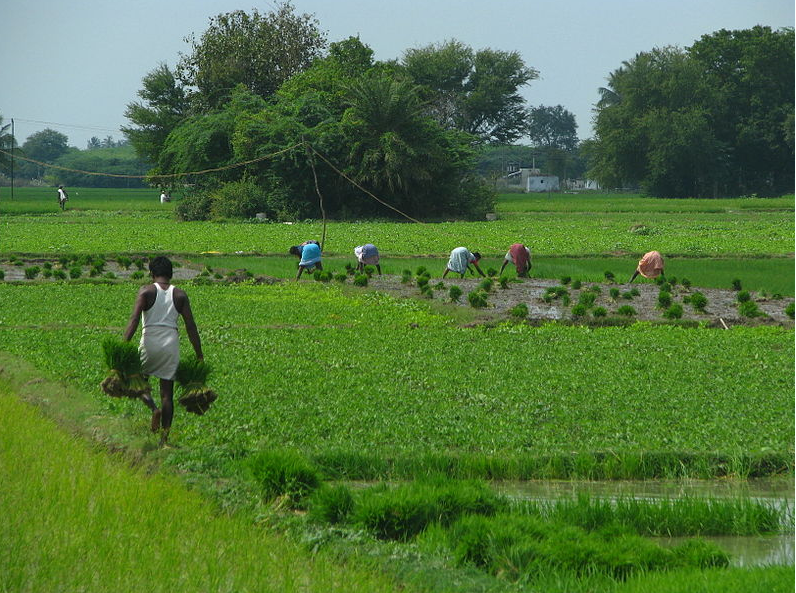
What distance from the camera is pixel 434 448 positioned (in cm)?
910

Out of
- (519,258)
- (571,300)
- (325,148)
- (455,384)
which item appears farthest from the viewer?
(325,148)

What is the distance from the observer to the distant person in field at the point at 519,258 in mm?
24828

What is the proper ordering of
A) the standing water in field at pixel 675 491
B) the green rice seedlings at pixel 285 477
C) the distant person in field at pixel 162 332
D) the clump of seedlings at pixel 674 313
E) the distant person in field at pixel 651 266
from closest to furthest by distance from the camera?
1. the green rice seedlings at pixel 285 477
2. the standing water in field at pixel 675 491
3. the distant person in field at pixel 162 332
4. the clump of seedlings at pixel 674 313
5. the distant person in field at pixel 651 266

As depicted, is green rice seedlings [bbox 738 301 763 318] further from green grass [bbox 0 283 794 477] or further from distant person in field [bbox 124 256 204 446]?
distant person in field [bbox 124 256 204 446]

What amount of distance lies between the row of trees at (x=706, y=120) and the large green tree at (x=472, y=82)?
10858 millimetres

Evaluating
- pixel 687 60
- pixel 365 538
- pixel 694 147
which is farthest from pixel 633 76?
pixel 365 538

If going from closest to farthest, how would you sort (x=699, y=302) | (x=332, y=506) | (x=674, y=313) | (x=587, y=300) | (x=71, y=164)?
(x=332, y=506), (x=674, y=313), (x=699, y=302), (x=587, y=300), (x=71, y=164)

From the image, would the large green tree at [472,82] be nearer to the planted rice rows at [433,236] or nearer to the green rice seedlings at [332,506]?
the planted rice rows at [433,236]

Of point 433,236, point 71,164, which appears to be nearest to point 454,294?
point 433,236

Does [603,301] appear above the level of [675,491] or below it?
below

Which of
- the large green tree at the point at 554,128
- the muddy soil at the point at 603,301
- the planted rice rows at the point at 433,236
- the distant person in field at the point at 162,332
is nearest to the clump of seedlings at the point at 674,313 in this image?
the muddy soil at the point at 603,301

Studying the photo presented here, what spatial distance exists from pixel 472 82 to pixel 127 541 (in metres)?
91.3

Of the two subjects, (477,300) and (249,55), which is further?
(249,55)

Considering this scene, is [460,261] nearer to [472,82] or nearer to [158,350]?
[158,350]
